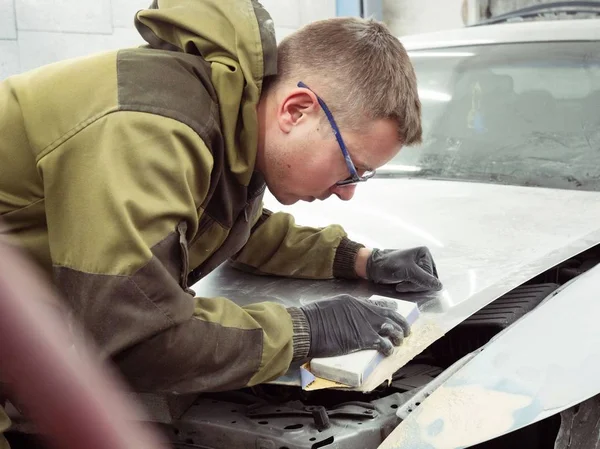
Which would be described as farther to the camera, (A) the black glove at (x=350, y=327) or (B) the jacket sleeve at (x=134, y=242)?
(A) the black glove at (x=350, y=327)

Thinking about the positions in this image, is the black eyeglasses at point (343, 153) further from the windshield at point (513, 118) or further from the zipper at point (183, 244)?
the windshield at point (513, 118)

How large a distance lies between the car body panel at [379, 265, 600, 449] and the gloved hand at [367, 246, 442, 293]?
292mm

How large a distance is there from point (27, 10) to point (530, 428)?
153 inches

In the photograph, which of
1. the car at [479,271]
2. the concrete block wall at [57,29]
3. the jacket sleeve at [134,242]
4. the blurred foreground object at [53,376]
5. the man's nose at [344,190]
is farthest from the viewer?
the concrete block wall at [57,29]

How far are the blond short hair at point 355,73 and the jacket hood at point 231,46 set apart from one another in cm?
8

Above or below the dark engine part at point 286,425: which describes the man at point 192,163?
above

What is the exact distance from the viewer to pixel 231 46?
3.77ft

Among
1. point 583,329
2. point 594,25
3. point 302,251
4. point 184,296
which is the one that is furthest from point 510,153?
point 184,296

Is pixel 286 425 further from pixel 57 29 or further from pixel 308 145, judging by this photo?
pixel 57 29

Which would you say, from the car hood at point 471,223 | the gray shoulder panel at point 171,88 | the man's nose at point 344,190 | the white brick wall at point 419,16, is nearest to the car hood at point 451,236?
the car hood at point 471,223

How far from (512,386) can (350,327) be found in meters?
0.31

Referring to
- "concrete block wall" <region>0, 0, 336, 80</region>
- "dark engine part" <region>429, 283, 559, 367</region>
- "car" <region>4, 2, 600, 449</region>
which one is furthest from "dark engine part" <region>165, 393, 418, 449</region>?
"concrete block wall" <region>0, 0, 336, 80</region>

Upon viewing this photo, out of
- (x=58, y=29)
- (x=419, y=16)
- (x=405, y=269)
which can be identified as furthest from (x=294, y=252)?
(x=419, y=16)

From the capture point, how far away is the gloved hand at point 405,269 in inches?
57.6
